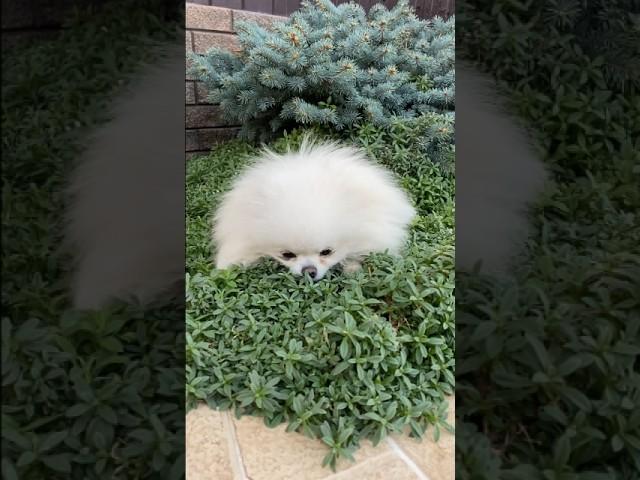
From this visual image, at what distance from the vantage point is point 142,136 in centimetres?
68

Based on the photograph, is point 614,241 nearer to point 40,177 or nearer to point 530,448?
point 530,448

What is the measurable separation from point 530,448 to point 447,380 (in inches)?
12.0

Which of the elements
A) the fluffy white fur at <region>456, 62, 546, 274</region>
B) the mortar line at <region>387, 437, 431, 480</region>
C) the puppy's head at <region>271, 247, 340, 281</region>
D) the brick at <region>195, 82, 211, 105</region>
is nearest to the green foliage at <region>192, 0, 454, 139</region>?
the brick at <region>195, 82, 211, 105</region>

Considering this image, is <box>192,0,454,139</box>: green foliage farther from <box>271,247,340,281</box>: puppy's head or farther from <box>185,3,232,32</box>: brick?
<box>271,247,340,281</box>: puppy's head

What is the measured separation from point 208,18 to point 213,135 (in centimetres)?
35

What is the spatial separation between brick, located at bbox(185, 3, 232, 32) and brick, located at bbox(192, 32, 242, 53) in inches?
0.8

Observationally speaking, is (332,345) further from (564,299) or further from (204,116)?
(204,116)

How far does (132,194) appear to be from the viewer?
66cm

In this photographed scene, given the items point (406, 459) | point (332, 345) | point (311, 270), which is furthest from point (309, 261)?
point (406, 459)

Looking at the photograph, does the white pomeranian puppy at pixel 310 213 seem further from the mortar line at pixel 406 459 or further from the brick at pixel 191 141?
the mortar line at pixel 406 459

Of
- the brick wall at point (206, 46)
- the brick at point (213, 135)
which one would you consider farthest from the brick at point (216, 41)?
the brick at point (213, 135)

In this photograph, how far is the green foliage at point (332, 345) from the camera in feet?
Result: 3.33

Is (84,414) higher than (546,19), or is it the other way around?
(546,19)

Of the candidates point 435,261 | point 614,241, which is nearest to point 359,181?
point 435,261
